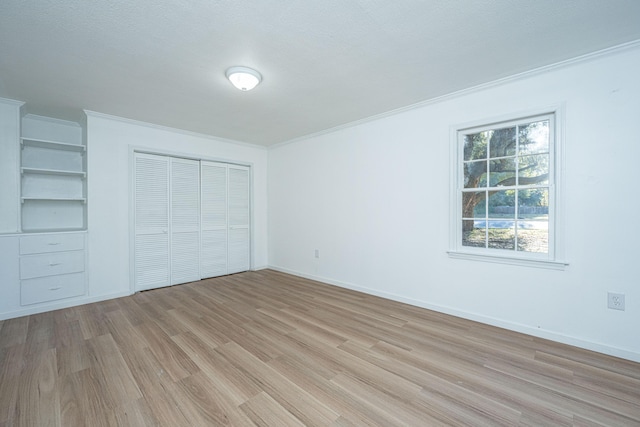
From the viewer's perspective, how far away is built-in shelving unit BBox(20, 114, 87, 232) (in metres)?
3.51

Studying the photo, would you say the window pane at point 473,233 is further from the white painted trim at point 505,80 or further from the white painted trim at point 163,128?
the white painted trim at point 163,128

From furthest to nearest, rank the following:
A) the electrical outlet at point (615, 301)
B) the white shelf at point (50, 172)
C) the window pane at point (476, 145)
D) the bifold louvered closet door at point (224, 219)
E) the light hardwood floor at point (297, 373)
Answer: the bifold louvered closet door at point (224, 219) < the white shelf at point (50, 172) < the window pane at point (476, 145) < the electrical outlet at point (615, 301) < the light hardwood floor at point (297, 373)

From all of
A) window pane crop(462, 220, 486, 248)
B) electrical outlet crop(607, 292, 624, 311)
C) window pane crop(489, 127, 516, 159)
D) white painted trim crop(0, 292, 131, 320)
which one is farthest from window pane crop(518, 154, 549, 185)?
white painted trim crop(0, 292, 131, 320)

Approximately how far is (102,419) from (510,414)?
7.92ft

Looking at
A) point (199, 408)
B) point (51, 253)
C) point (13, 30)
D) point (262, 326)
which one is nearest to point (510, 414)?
point (199, 408)

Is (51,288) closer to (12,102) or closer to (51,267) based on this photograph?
(51,267)

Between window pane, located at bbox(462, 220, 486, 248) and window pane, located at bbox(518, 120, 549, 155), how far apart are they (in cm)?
86

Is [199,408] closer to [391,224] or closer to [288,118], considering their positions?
[391,224]

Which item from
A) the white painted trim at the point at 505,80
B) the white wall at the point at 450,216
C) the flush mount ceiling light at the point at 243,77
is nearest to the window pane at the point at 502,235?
the white wall at the point at 450,216

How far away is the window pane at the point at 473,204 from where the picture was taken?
2.92 metres

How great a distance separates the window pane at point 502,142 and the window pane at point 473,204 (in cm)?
44

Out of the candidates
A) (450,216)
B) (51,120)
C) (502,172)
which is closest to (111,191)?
(51,120)

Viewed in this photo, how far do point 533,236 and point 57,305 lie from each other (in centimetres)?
565

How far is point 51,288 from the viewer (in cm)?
326
